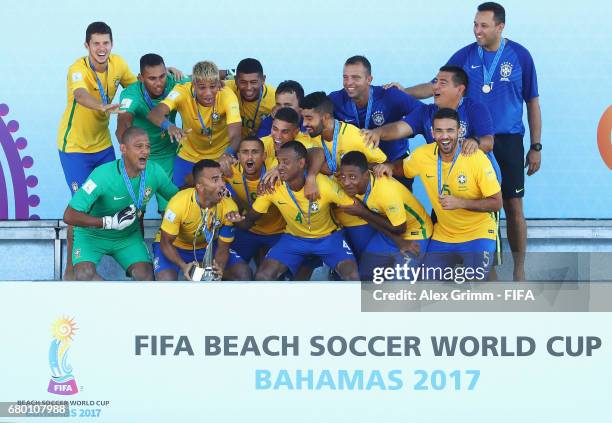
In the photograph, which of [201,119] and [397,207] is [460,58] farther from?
[201,119]

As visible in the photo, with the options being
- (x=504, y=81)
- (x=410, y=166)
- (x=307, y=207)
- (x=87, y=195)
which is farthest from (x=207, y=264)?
(x=504, y=81)

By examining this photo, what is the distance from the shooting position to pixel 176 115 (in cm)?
832

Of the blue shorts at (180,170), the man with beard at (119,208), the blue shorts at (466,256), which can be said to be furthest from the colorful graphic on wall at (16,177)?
the blue shorts at (466,256)

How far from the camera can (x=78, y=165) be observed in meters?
8.15

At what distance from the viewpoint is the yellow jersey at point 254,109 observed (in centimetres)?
791

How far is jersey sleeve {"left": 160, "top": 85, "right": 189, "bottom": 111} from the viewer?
25.2 feet

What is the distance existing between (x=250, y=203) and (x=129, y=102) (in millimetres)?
1137

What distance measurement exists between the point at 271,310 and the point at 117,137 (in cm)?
219

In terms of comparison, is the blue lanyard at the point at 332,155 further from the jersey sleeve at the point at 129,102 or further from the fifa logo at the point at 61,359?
the fifa logo at the point at 61,359

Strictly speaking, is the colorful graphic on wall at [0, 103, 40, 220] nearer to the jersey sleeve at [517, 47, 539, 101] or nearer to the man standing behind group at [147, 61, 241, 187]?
the man standing behind group at [147, 61, 241, 187]

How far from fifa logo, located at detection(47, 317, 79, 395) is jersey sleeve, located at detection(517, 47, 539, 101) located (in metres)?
3.34

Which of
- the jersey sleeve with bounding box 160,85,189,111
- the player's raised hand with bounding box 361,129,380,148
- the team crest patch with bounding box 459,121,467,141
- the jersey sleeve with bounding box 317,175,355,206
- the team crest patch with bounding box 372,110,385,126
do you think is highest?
the jersey sleeve with bounding box 160,85,189,111

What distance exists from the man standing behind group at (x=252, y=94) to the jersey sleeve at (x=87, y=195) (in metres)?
1.13

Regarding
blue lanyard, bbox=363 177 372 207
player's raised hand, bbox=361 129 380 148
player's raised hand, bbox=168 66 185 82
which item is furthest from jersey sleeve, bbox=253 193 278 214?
player's raised hand, bbox=168 66 185 82
